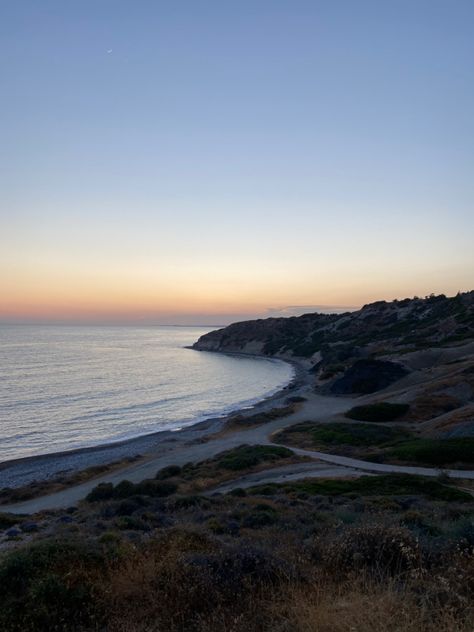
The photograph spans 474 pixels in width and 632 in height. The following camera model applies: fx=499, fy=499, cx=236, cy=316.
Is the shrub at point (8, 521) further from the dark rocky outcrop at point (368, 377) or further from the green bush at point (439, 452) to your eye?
the dark rocky outcrop at point (368, 377)

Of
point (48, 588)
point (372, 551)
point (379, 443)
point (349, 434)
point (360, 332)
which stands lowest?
point (379, 443)

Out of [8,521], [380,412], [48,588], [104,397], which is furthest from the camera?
[104,397]

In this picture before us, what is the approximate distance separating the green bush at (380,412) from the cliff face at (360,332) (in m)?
30.6

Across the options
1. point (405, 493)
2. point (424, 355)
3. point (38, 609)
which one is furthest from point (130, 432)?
point (38, 609)

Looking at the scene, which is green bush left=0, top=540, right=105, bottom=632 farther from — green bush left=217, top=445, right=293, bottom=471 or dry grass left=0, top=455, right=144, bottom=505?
dry grass left=0, top=455, right=144, bottom=505

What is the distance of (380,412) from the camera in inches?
1724

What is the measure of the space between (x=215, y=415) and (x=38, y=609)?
52773mm

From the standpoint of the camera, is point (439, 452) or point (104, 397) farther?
point (104, 397)

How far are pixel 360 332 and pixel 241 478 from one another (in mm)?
108191

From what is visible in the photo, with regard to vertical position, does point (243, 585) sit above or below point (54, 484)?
above

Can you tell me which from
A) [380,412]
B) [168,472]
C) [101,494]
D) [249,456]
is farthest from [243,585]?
[380,412]

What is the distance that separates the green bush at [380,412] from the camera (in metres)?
43.2

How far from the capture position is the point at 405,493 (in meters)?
19.8

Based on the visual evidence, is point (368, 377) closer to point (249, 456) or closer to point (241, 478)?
point (249, 456)
